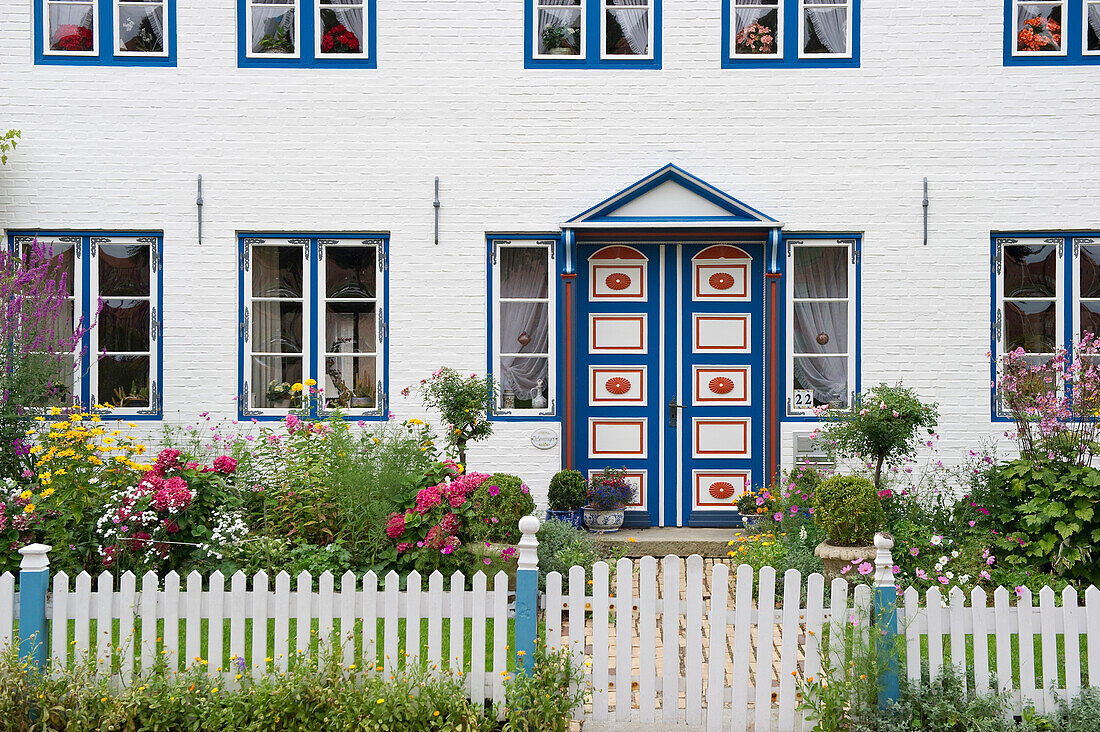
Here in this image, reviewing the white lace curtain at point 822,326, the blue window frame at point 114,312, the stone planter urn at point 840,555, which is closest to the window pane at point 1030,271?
the white lace curtain at point 822,326

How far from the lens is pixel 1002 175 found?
27.7ft

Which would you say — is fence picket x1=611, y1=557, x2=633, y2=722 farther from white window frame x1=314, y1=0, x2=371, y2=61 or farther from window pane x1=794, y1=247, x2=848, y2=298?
white window frame x1=314, y1=0, x2=371, y2=61

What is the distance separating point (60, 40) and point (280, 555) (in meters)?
5.82

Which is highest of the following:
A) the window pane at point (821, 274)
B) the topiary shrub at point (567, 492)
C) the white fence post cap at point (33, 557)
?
the window pane at point (821, 274)

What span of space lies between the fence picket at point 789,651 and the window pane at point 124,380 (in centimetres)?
660

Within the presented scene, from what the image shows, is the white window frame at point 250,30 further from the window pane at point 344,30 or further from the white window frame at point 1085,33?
the white window frame at point 1085,33

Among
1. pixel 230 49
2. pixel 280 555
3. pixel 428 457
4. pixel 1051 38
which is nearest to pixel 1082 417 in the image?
pixel 1051 38

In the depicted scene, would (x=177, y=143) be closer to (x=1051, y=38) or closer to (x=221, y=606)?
(x=221, y=606)

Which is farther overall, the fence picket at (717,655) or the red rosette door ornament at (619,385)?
the red rosette door ornament at (619,385)

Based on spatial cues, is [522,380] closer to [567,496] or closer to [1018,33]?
[567,496]

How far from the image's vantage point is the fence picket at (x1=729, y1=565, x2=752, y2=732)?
433cm

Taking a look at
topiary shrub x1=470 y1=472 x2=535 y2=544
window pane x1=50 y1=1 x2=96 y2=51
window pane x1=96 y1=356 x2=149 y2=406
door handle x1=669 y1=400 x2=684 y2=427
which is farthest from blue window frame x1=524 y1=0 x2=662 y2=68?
window pane x1=96 y1=356 x2=149 y2=406

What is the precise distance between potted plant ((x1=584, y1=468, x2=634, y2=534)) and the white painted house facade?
1.19ft

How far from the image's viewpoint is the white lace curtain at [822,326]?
340 inches
